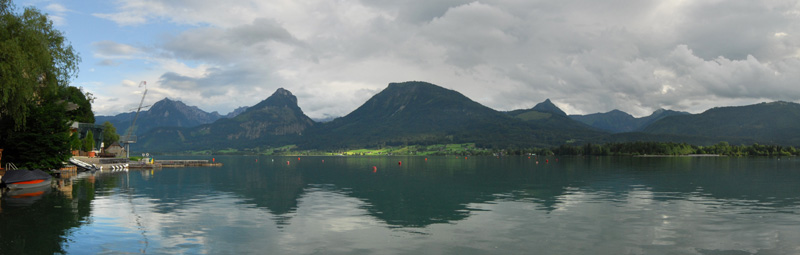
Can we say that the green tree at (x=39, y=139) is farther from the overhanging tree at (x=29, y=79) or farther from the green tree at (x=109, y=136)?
the green tree at (x=109, y=136)

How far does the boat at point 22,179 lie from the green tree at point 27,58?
823 centimetres

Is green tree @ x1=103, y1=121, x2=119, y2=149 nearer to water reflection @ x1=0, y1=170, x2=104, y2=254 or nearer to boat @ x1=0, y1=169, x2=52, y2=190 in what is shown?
boat @ x1=0, y1=169, x2=52, y2=190

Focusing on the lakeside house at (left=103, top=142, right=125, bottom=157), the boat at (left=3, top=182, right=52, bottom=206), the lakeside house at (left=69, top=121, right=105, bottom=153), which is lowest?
the boat at (left=3, top=182, right=52, bottom=206)

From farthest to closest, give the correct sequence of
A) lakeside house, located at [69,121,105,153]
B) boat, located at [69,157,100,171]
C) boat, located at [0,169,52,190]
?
lakeside house, located at [69,121,105,153] → boat, located at [69,157,100,171] → boat, located at [0,169,52,190]

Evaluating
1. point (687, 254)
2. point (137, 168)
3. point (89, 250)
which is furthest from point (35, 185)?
point (137, 168)

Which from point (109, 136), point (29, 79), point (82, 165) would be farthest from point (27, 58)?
point (109, 136)

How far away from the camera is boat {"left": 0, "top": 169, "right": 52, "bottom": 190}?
57.0 m

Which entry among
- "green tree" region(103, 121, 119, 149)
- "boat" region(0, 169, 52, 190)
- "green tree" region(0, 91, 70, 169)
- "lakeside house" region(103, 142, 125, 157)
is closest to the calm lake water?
"boat" region(0, 169, 52, 190)

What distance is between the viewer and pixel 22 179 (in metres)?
58.0

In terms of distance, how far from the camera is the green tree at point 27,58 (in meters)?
45.2

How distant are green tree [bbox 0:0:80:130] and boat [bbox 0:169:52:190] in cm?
823

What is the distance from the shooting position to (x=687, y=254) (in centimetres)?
2566

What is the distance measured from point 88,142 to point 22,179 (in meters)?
95.7

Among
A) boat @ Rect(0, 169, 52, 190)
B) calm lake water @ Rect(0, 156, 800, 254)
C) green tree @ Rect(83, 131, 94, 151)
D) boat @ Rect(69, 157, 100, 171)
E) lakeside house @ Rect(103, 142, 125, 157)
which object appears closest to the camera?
calm lake water @ Rect(0, 156, 800, 254)
